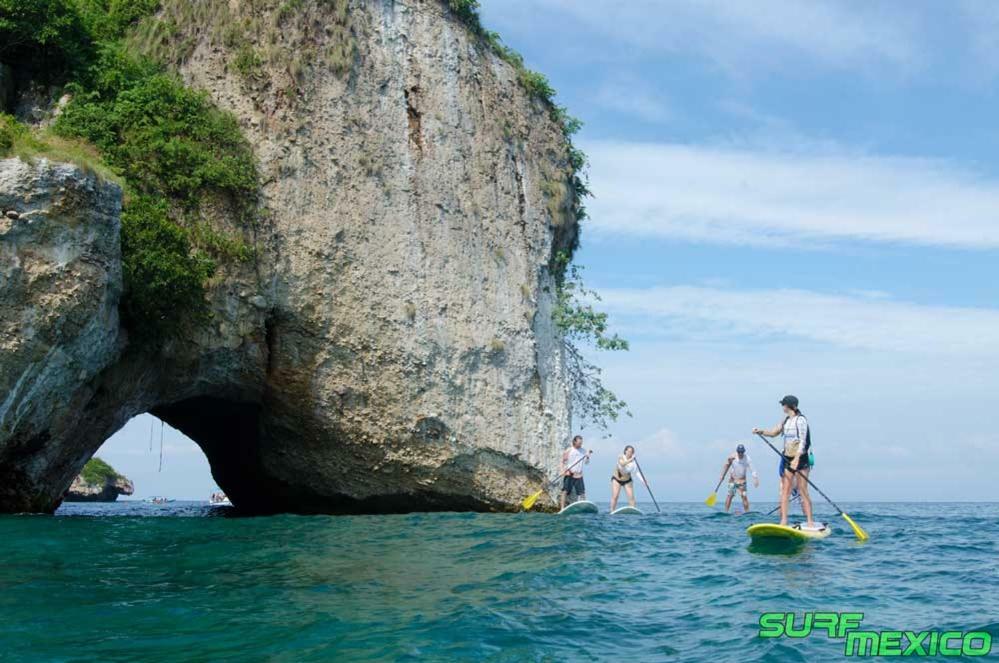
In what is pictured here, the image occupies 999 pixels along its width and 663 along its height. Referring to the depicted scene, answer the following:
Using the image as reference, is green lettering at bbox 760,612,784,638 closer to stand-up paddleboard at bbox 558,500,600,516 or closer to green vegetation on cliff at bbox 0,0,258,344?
green vegetation on cliff at bbox 0,0,258,344

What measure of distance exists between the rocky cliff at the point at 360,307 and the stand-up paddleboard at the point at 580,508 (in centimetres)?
118

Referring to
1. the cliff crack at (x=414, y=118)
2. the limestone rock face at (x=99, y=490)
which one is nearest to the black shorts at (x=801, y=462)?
the cliff crack at (x=414, y=118)

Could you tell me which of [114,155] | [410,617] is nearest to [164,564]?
[410,617]

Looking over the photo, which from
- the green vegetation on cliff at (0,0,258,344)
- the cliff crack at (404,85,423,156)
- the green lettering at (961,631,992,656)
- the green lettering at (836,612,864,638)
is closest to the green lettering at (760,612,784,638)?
the green lettering at (836,612,864,638)

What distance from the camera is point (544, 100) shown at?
24812 millimetres

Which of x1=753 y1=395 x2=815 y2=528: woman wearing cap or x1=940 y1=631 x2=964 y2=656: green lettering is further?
x1=753 y1=395 x2=815 y2=528: woman wearing cap

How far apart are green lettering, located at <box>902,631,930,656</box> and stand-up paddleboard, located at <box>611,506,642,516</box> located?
13.8 meters

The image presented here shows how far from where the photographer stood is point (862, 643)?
7.09 metres

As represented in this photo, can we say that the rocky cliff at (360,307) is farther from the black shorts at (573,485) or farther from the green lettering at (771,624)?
the green lettering at (771,624)

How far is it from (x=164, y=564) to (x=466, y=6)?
16.3 m

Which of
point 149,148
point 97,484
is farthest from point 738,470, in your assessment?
point 97,484

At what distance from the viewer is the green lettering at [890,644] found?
22.5 feet

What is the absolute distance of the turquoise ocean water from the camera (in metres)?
7.07

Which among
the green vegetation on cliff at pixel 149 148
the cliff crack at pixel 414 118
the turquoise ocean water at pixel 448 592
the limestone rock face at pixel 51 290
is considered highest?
the cliff crack at pixel 414 118
